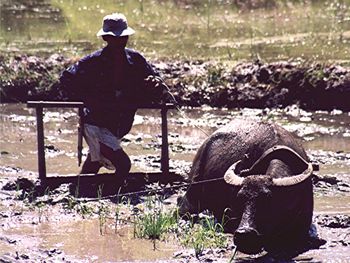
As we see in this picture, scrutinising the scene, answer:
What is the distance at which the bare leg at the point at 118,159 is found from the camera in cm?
966

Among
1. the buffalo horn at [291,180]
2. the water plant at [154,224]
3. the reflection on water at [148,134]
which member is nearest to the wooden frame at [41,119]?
the reflection on water at [148,134]

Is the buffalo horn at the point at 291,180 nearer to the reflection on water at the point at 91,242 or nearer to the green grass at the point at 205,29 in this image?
the reflection on water at the point at 91,242

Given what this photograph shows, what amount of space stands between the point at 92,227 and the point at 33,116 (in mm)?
6100

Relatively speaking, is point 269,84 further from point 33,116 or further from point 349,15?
point 349,15

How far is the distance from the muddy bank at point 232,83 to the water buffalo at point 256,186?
5124 millimetres

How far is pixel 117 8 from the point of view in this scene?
2067cm

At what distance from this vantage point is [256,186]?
7656 millimetres

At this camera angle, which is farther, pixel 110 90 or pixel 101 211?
pixel 110 90

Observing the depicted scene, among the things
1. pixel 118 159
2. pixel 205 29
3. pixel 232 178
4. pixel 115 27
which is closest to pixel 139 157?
pixel 118 159

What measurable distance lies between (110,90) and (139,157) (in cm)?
196

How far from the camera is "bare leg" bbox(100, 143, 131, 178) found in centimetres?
966

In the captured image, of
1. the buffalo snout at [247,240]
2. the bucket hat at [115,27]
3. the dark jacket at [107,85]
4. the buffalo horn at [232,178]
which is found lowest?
the buffalo snout at [247,240]

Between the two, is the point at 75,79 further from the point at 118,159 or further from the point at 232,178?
the point at 232,178

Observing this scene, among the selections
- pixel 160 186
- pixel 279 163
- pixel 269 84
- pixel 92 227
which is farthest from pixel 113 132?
pixel 269 84
